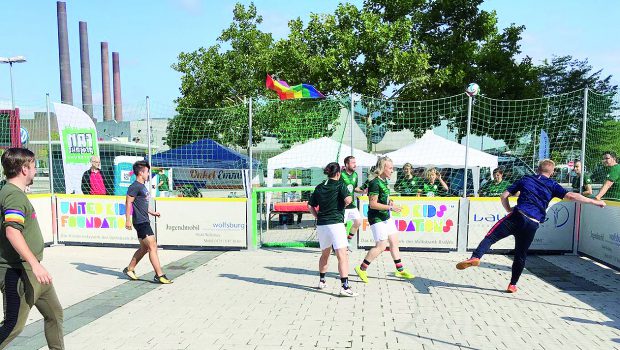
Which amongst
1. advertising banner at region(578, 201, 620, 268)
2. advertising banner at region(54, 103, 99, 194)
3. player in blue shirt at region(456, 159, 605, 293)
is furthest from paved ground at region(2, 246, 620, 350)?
advertising banner at region(54, 103, 99, 194)

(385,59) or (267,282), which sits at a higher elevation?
(385,59)

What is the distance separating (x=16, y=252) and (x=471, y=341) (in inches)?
150

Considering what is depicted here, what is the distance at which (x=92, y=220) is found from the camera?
9023 millimetres

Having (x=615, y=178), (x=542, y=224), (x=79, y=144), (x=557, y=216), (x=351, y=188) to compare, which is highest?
(x=79, y=144)

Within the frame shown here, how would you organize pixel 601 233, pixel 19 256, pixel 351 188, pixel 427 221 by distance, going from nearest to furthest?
1. pixel 19 256
2. pixel 601 233
3. pixel 351 188
4. pixel 427 221

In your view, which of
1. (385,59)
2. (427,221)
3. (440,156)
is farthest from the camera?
(385,59)

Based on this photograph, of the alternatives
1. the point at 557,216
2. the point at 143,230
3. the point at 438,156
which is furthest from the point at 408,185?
the point at 143,230

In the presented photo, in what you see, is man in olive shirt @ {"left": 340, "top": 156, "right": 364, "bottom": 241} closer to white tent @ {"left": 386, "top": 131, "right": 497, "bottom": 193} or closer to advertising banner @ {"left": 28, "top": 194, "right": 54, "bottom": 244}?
white tent @ {"left": 386, "top": 131, "right": 497, "bottom": 193}

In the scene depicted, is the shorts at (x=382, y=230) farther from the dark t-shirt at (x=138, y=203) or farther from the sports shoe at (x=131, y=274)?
the sports shoe at (x=131, y=274)

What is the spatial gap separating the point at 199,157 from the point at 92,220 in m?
5.12

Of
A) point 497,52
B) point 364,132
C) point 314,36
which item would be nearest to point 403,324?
point 364,132

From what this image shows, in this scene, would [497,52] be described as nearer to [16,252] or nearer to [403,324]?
[403,324]

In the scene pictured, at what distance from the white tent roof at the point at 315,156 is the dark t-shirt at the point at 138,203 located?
242 inches

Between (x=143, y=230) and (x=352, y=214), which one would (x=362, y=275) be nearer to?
(x=352, y=214)
